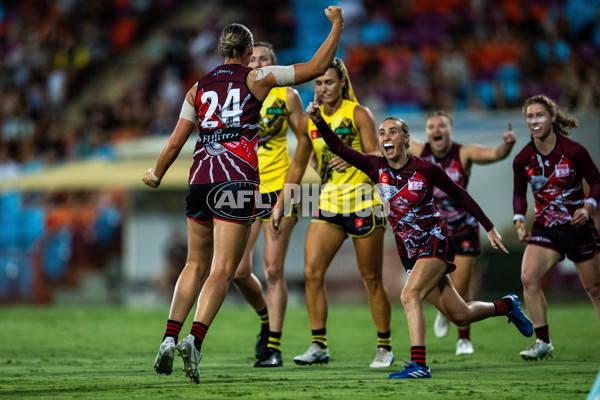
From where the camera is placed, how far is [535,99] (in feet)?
27.2

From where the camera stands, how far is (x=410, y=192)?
6875mm

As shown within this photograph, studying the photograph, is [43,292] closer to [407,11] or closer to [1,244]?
[1,244]

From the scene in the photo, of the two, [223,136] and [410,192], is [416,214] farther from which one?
[223,136]

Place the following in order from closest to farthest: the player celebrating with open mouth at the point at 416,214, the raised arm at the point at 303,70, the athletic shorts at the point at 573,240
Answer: the raised arm at the point at 303,70 < the player celebrating with open mouth at the point at 416,214 < the athletic shorts at the point at 573,240

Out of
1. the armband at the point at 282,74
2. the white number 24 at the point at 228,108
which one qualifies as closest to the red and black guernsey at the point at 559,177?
the armband at the point at 282,74

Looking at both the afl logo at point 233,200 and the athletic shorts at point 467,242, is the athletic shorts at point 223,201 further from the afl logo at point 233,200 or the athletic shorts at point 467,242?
the athletic shorts at point 467,242

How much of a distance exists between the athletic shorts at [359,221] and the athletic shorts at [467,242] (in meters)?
1.64

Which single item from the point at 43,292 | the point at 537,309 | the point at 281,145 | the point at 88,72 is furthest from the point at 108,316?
the point at 88,72

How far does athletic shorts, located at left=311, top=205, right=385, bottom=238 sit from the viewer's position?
7.82 meters

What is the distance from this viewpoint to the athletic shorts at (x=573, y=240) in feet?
26.6

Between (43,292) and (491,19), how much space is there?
11.3m

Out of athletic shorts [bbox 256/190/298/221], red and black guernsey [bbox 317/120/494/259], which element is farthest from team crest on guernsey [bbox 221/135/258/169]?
athletic shorts [bbox 256/190/298/221]

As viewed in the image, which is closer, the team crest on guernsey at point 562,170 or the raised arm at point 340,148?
the raised arm at point 340,148

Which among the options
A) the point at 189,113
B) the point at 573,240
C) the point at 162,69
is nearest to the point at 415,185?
the point at 189,113
